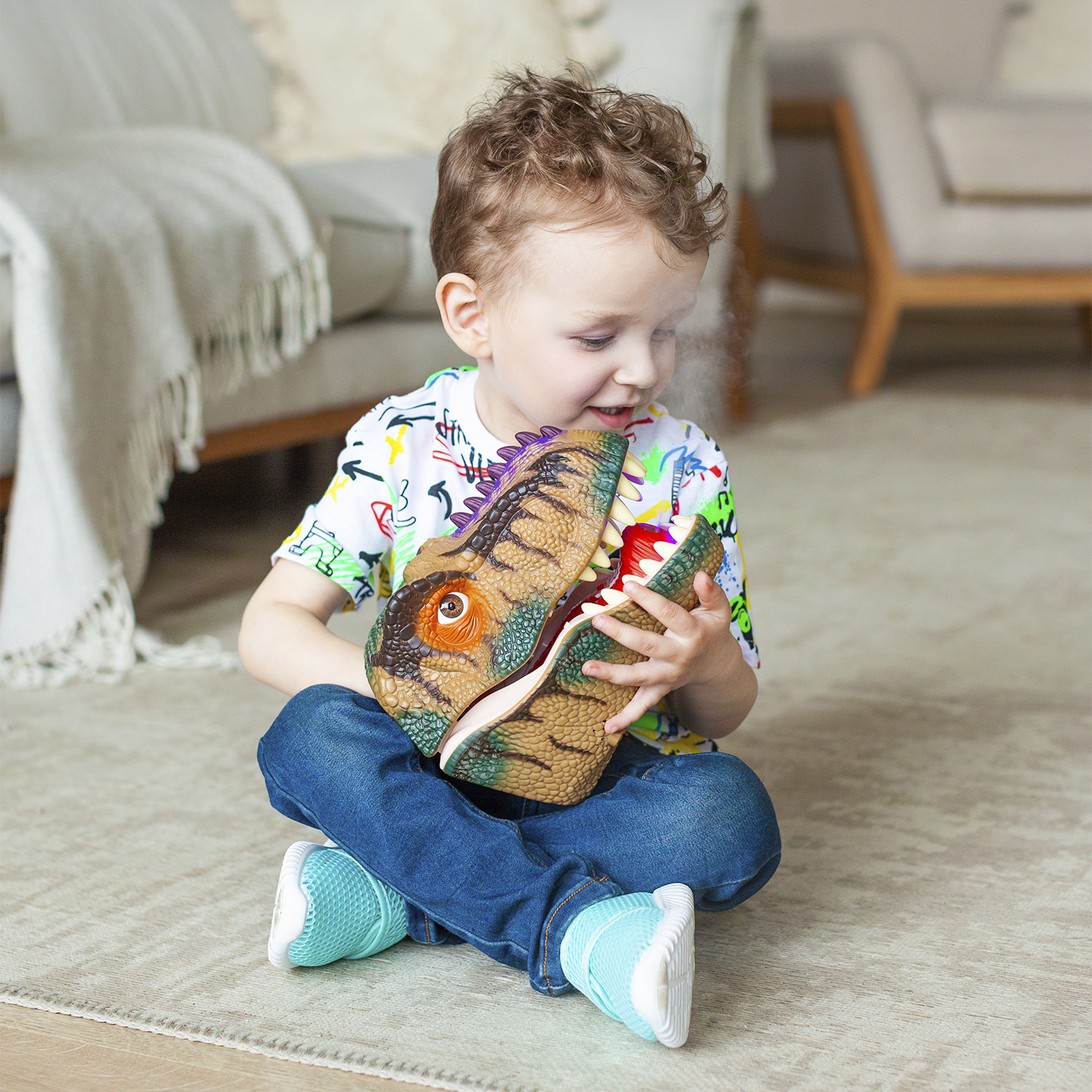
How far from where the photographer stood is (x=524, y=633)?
71cm

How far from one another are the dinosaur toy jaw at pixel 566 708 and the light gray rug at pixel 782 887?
0.11 m

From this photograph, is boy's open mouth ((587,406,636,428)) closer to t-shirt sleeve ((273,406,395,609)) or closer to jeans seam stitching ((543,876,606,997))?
t-shirt sleeve ((273,406,395,609))

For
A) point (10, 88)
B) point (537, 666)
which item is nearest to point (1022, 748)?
point (537, 666)

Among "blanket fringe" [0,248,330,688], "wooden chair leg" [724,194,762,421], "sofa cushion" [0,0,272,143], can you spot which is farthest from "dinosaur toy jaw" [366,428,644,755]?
"wooden chair leg" [724,194,762,421]

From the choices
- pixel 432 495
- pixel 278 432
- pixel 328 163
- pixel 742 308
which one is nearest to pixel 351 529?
pixel 432 495

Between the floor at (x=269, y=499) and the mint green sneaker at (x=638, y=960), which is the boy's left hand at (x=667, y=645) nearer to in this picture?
the mint green sneaker at (x=638, y=960)

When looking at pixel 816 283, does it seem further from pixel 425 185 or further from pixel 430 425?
pixel 430 425

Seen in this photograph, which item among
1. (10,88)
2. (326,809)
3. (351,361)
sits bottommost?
(351,361)

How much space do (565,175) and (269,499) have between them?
1292 mm

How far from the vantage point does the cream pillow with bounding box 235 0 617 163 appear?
6.51 feet

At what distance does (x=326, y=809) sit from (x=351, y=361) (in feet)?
3.20

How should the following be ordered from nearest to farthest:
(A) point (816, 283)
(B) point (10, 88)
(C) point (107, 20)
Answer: (B) point (10, 88), (C) point (107, 20), (A) point (816, 283)

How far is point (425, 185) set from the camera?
172cm

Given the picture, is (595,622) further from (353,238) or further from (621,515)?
(353,238)
